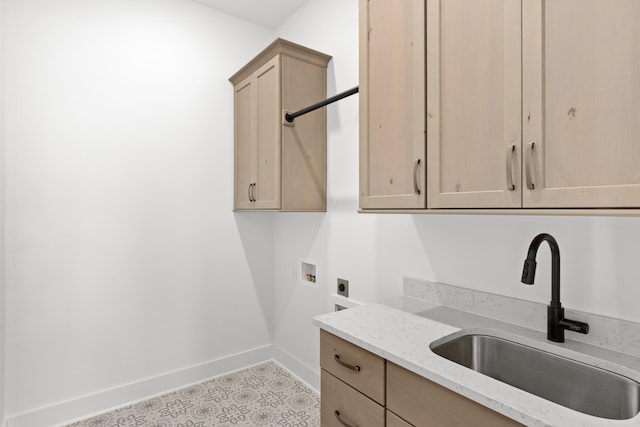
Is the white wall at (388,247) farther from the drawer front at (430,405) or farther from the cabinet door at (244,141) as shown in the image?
the drawer front at (430,405)

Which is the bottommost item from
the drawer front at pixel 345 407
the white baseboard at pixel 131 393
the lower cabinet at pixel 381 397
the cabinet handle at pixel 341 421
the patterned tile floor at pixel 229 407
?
the patterned tile floor at pixel 229 407

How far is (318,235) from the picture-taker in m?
2.41

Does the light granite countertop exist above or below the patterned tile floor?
above

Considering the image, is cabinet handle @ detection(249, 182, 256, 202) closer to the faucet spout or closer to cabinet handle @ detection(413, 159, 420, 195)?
cabinet handle @ detection(413, 159, 420, 195)

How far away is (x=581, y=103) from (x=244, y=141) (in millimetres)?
2091

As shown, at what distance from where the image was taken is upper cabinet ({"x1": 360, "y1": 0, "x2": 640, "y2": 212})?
85cm

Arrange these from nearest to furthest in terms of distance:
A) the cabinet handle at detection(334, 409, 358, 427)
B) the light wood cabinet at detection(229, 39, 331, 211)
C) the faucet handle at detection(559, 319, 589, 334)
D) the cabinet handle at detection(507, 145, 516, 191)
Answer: the cabinet handle at detection(507, 145, 516, 191) → the faucet handle at detection(559, 319, 589, 334) → the cabinet handle at detection(334, 409, 358, 427) → the light wood cabinet at detection(229, 39, 331, 211)

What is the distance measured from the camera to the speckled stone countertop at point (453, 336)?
79cm

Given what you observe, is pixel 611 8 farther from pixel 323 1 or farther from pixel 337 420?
pixel 323 1

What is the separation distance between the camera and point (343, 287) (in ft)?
7.24

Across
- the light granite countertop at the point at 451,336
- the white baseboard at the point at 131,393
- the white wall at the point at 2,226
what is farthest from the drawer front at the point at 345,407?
the white wall at the point at 2,226

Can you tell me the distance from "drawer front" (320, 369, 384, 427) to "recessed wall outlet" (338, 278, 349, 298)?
81 centimetres

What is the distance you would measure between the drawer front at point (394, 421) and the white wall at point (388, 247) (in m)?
0.68

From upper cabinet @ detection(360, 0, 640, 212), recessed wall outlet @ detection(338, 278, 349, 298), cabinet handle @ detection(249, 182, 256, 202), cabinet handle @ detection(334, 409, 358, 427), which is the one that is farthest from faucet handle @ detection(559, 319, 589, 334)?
cabinet handle @ detection(249, 182, 256, 202)
